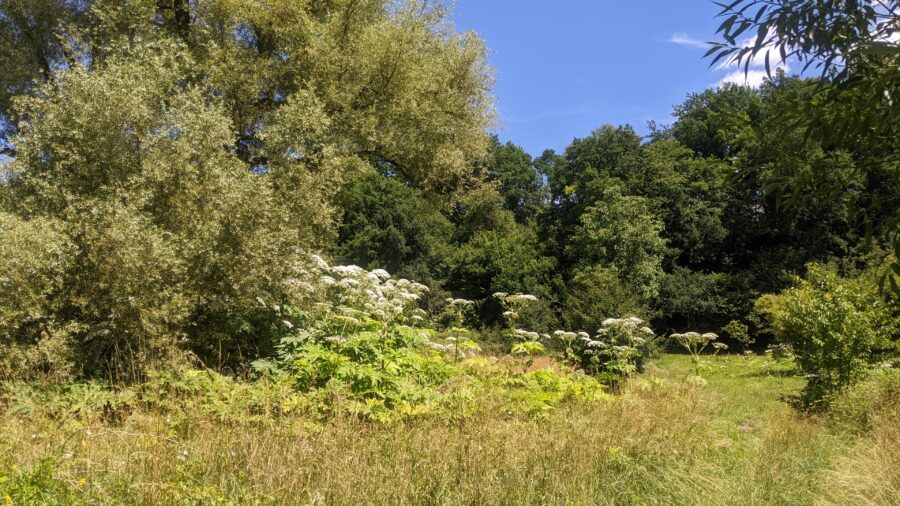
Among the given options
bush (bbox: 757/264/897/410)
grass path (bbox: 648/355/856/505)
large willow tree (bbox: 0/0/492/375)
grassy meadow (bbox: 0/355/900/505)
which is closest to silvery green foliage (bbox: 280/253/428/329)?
large willow tree (bbox: 0/0/492/375)

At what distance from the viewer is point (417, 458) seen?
428 centimetres

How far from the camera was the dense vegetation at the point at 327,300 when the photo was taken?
3.45 meters

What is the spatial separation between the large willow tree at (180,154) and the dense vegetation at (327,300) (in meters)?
0.05

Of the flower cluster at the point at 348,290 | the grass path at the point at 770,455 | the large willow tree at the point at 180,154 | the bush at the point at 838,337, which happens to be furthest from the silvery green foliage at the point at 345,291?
the bush at the point at 838,337

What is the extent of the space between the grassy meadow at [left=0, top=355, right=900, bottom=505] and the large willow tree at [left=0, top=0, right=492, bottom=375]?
1.36 m

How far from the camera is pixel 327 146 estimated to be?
10.2 meters

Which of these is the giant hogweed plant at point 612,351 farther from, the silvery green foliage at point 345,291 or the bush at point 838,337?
the bush at point 838,337

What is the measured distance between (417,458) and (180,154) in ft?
18.8

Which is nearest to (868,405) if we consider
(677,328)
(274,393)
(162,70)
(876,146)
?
(876,146)

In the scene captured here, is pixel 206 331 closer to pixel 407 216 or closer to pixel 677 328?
pixel 407 216

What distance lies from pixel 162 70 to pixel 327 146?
271cm

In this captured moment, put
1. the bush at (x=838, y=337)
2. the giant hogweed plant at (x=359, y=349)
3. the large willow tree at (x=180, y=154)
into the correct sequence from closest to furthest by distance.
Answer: the giant hogweed plant at (x=359, y=349) → the large willow tree at (x=180, y=154) → the bush at (x=838, y=337)

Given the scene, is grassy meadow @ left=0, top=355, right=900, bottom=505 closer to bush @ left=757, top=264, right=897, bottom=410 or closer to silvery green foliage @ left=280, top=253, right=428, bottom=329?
bush @ left=757, top=264, right=897, bottom=410

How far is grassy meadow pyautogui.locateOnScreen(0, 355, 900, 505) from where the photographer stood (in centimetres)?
369
